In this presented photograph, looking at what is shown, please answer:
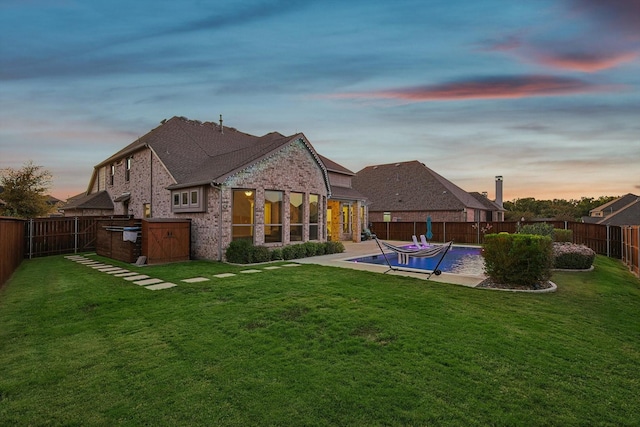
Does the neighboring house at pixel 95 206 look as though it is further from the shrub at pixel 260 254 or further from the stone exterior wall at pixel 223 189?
the shrub at pixel 260 254

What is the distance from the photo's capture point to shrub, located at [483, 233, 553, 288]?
8266 millimetres

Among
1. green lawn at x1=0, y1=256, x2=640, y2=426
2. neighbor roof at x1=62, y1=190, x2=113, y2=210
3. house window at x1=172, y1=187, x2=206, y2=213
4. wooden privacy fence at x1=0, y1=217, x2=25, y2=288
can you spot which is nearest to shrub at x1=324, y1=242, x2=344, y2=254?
house window at x1=172, y1=187, x2=206, y2=213


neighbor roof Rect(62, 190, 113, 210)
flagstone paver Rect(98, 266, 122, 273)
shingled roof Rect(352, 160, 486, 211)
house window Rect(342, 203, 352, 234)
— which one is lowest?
flagstone paver Rect(98, 266, 122, 273)

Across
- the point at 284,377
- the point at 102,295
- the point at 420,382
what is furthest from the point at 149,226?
the point at 420,382

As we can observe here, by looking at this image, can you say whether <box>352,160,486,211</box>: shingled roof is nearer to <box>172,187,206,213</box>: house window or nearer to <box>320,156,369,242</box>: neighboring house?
<box>320,156,369,242</box>: neighboring house

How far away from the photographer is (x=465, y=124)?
58.9 ft

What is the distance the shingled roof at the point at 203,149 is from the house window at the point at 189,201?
41 centimetres

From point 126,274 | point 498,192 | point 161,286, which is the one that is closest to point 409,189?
point 498,192

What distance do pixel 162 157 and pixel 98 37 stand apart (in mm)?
5719

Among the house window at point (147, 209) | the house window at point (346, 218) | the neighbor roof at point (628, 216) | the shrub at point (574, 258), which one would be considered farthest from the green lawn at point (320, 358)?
the neighbor roof at point (628, 216)

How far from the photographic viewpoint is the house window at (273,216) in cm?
1439

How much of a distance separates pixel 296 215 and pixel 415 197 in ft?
64.7

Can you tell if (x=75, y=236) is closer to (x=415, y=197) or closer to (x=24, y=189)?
(x=24, y=189)

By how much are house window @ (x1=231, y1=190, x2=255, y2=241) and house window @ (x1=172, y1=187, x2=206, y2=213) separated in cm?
134
